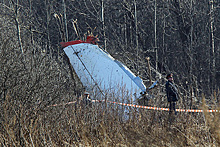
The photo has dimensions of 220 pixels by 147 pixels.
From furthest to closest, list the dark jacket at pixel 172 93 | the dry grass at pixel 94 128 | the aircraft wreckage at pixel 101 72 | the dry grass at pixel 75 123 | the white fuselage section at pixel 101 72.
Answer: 1. the dark jacket at pixel 172 93
2. the white fuselage section at pixel 101 72
3. the aircraft wreckage at pixel 101 72
4. the dry grass at pixel 75 123
5. the dry grass at pixel 94 128

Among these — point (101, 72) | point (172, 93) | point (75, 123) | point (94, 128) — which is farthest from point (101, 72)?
point (75, 123)

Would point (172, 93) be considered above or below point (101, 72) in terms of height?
below

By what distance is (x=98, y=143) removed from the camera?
21.2ft

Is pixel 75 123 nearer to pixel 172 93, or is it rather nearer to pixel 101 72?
pixel 101 72

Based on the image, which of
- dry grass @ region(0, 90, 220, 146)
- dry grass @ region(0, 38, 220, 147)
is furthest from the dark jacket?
dry grass @ region(0, 90, 220, 146)

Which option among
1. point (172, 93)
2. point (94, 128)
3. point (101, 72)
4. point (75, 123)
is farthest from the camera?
point (101, 72)

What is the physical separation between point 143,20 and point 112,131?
13790 mm

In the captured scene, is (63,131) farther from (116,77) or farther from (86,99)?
(116,77)

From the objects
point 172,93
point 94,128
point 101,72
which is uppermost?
point 101,72

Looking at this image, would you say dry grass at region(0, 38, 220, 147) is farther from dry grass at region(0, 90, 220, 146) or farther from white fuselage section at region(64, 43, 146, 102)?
white fuselage section at region(64, 43, 146, 102)

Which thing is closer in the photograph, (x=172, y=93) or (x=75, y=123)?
(x=75, y=123)

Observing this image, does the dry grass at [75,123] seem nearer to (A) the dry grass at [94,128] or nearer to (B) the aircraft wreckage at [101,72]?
(A) the dry grass at [94,128]

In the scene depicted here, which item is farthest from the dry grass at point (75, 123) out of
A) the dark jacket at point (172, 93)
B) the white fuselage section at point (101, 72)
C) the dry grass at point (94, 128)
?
the white fuselage section at point (101, 72)

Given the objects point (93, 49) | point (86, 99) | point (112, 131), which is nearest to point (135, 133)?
point (112, 131)
